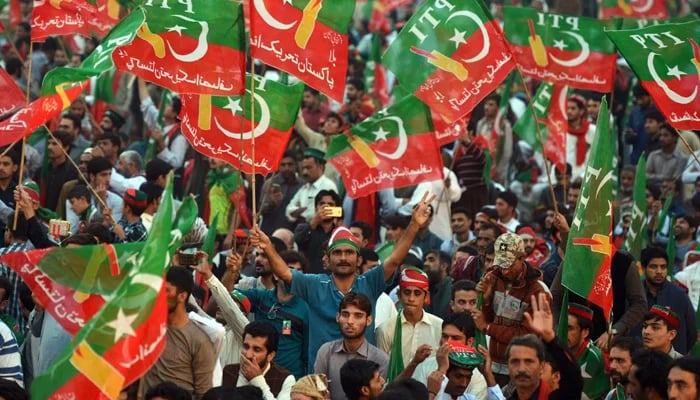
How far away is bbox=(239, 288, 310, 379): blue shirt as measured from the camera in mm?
11359

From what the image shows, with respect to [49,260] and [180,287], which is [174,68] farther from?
[49,260]

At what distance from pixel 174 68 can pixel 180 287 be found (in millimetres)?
2561

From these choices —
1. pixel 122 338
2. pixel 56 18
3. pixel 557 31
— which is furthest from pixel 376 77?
pixel 122 338

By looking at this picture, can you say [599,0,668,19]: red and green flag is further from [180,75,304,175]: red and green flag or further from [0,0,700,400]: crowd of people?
[180,75,304,175]: red and green flag

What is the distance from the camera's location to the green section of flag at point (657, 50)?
1227 cm

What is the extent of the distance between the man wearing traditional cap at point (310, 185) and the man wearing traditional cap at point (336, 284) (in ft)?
17.0

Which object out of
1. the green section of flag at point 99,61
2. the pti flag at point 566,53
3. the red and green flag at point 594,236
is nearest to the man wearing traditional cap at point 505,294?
the red and green flag at point 594,236

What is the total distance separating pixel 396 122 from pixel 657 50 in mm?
2513

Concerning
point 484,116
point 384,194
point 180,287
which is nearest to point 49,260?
point 180,287

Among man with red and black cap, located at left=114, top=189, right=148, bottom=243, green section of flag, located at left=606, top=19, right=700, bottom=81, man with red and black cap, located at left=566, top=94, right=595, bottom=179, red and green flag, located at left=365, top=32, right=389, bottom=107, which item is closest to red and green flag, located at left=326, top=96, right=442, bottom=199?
man with red and black cap, located at left=114, top=189, right=148, bottom=243

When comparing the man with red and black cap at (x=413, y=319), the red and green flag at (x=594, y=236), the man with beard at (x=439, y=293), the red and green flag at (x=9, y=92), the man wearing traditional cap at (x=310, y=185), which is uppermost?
the red and green flag at (x=594, y=236)

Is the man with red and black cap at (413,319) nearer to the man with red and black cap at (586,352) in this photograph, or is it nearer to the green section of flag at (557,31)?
the man with red and black cap at (586,352)

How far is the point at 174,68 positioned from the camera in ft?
38.5

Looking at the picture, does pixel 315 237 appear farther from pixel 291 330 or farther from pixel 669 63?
pixel 669 63
